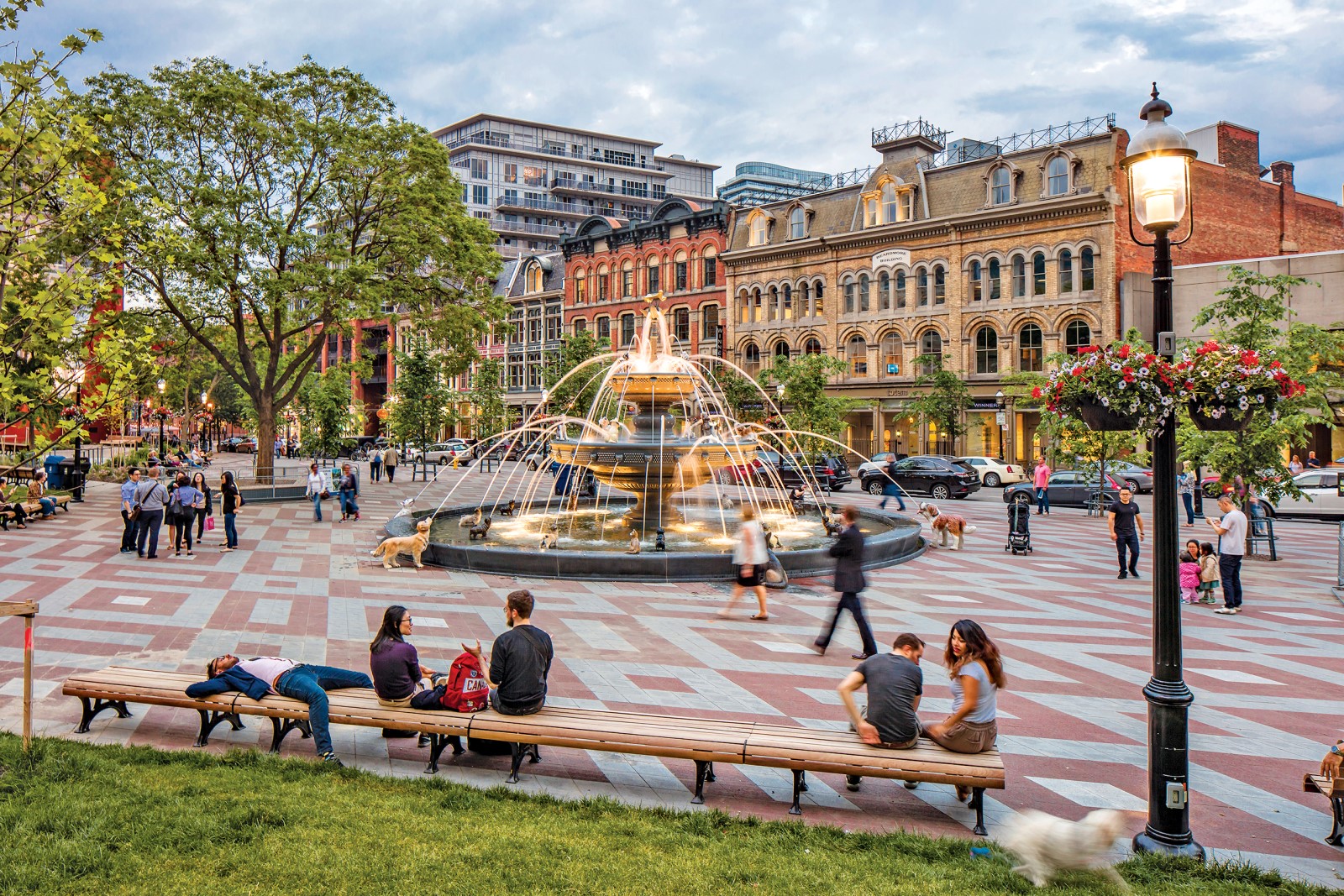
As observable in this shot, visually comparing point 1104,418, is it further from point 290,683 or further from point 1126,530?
point 1126,530

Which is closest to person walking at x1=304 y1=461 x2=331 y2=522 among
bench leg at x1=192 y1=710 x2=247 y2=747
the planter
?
bench leg at x1=192 y1=710 x2=247 y2=747

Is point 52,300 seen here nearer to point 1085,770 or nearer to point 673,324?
point 1085,770

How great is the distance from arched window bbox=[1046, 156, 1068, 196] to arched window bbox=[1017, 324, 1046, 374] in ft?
21.6

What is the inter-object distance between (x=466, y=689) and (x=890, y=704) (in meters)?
3.27

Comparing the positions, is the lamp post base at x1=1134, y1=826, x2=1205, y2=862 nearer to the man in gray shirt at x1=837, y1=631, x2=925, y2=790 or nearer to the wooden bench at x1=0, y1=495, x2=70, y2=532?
the man in gray shirt at x1=837, y1=631, x2=925, y2=790

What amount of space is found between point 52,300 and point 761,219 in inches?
1994

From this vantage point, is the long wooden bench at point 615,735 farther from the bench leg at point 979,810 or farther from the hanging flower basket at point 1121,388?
the hanging flower basket at point 1121,388

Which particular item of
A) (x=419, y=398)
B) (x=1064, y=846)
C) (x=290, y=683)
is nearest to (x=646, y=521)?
(x=290, y=683)

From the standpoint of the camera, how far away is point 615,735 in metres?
6.20

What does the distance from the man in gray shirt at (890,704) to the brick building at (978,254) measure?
3791 centimetres

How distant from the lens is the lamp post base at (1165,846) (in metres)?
5.22

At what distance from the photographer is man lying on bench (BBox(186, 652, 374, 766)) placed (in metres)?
6.68

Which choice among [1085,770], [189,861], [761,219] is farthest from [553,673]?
[761,219]

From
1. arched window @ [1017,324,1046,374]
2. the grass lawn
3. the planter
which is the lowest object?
the grass lawn
